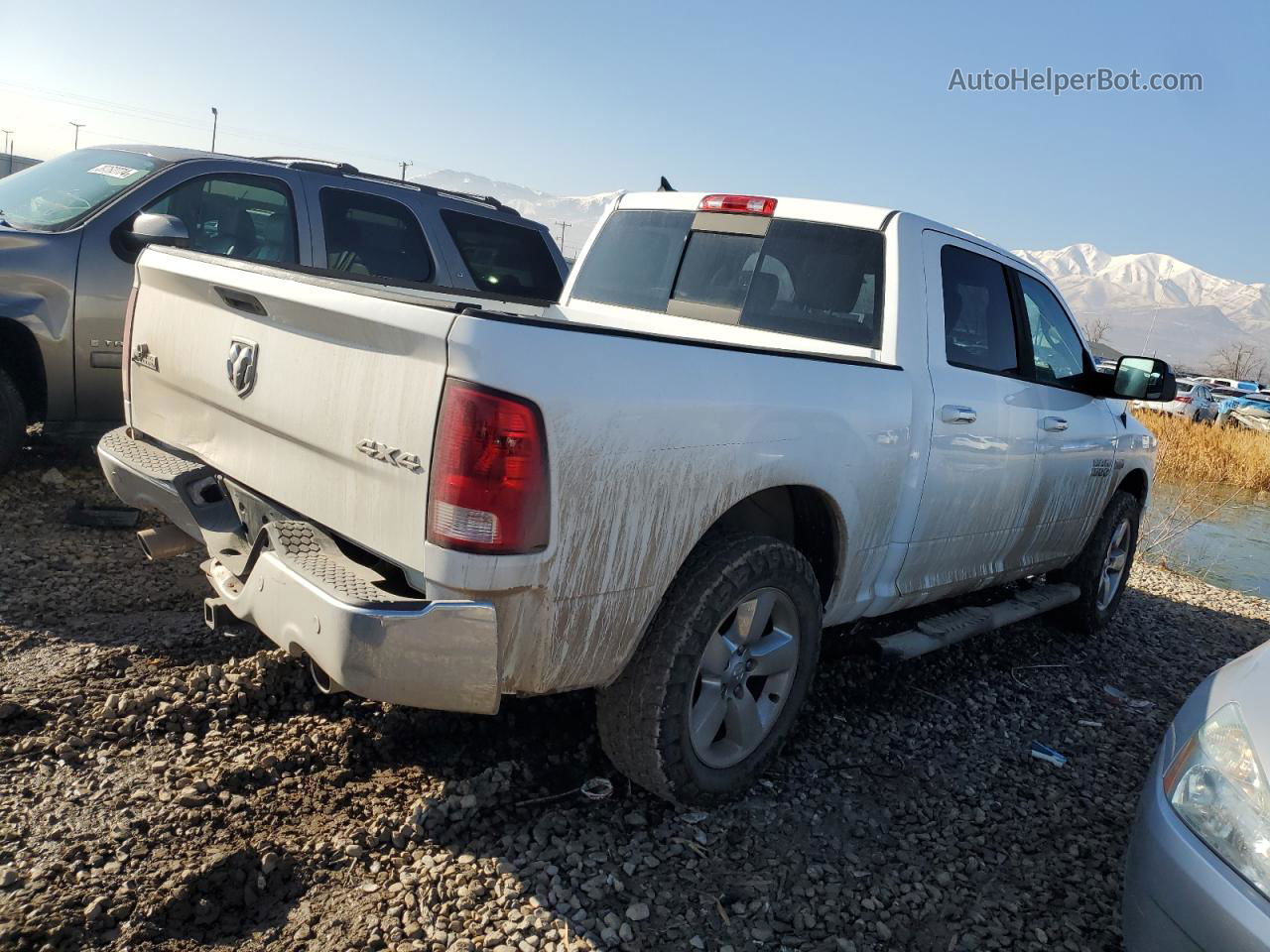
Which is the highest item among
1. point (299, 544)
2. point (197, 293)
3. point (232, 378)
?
point (197, 293)

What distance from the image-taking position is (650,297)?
4.30 m

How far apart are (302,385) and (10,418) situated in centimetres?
355

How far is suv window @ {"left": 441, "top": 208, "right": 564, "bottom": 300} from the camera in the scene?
6.52 metres

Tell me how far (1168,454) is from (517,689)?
1634 centimetres

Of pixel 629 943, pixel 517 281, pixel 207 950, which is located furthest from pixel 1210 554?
pixel 207 950

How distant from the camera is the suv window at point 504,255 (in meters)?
6.52

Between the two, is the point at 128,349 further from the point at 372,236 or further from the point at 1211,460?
the point at 1211,460

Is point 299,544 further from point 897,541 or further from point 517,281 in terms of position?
point 517,281

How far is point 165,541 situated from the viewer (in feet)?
10.8

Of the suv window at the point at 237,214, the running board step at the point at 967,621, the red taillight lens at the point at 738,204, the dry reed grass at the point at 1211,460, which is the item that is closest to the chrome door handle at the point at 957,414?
the running board step at the point at 967,621

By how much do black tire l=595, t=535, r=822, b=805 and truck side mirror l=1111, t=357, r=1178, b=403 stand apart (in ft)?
9.21

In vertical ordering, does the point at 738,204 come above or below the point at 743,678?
above

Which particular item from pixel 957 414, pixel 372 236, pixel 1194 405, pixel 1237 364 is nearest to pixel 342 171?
pixel 372 236

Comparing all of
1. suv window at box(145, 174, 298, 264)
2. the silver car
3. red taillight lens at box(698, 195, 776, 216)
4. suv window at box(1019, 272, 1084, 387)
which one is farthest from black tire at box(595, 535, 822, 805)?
suv window at box(145, 174, 298, 264)
